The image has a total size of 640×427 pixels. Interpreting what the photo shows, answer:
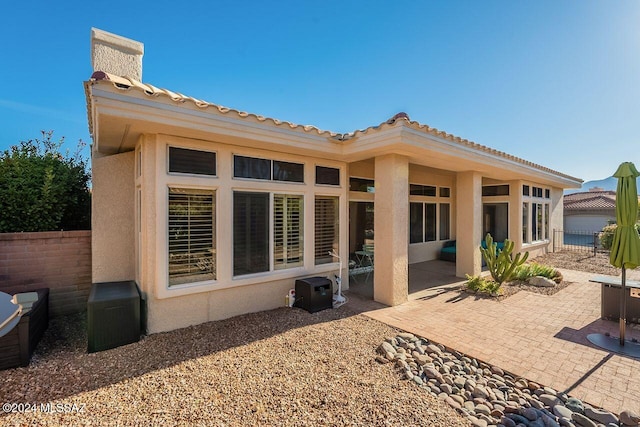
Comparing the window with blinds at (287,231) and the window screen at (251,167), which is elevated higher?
the window screen at (251,167)

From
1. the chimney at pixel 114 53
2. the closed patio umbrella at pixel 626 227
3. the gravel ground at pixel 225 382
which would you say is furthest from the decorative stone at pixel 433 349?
the chimney at pixel 114 53

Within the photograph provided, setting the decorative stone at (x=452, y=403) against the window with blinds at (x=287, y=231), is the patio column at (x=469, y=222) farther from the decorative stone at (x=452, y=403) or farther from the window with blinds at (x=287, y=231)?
the decorative stone at (x=452, y=403)

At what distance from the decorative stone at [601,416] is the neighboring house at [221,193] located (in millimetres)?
4244

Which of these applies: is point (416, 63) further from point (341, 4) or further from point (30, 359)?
point (30, 359)

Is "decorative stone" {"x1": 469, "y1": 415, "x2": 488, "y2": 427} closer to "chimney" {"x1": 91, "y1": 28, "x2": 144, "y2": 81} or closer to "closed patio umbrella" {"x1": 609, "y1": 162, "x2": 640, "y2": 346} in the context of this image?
"closed patio umbrella" {"x1": 609, "y1": 162, "x2": 640, "y2": 346}

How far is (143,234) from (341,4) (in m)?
9.08

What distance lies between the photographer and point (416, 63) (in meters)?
11.5

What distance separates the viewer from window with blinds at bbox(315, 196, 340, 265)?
8.22 meters

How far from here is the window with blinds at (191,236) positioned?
6.02 m

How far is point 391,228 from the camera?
7.53 meters

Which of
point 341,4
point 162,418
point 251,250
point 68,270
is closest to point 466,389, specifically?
point 162,418

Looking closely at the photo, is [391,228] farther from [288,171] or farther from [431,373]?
[431,373]

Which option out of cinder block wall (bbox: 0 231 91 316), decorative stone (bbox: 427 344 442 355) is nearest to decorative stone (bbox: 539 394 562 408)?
decorative stone (bbox: 427 344 442 355)

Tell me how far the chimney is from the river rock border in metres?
8.38
